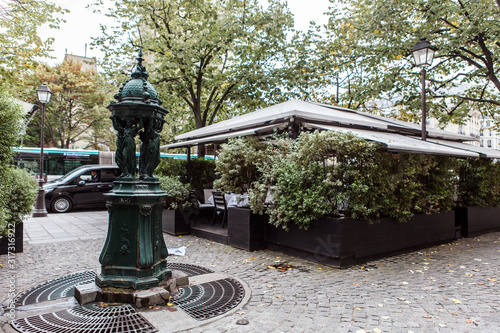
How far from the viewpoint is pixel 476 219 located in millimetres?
8352

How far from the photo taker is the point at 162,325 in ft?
10.6

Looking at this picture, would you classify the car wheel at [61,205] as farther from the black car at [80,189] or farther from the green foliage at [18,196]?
the green foliage at [18,196]

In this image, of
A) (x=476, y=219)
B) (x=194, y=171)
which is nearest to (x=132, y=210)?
(x=194, y=171)

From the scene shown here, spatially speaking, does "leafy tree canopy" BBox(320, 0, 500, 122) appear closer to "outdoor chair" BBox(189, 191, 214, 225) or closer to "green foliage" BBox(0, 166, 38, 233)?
"outdoor chair" BBox(189, 191, 214, 225)

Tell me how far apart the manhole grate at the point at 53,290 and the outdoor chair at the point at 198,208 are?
3979 millimetres

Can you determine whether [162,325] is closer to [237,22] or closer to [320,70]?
[237,22]

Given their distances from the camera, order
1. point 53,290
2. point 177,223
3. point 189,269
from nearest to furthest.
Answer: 1. point 53,290
2. point 189,269
3. point 177,223

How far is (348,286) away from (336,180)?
172 cm

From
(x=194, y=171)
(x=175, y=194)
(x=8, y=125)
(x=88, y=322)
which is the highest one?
(x=8, y=125)

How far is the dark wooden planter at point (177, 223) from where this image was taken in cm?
804

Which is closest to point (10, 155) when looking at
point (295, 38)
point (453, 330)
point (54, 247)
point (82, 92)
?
point (54, 247)

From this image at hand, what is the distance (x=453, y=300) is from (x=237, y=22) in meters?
12.2

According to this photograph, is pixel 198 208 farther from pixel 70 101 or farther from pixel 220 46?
pixel 70 101

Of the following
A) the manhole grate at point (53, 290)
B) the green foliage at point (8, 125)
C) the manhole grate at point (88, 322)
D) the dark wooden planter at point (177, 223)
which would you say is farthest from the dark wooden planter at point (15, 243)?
the manhole grate at point (88, 322)
